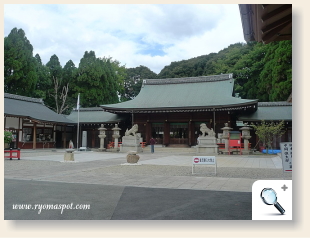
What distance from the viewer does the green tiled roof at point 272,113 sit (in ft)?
70.4

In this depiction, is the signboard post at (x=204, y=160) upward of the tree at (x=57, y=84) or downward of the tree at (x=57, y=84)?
downward

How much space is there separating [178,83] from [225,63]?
10004 mm

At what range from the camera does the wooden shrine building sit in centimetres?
2286

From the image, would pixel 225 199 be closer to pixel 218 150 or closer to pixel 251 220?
pixel 251 220

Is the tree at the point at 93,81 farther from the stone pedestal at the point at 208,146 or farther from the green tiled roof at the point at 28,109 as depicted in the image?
the stone pedestal at the point at 208,146

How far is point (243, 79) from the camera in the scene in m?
30.4

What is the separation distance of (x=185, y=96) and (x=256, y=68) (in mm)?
8374

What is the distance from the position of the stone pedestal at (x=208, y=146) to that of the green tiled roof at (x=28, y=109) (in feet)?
42.6

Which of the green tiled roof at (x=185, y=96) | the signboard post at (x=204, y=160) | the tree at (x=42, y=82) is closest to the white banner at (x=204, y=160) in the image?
the signboard post at (x=204, y=160)

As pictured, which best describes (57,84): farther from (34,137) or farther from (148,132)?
(148,132)

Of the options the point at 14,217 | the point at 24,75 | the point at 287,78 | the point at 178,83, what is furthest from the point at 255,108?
the point at 14,217

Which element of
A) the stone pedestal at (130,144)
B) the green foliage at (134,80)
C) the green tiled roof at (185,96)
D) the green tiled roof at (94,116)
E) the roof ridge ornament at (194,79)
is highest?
the green foliage at (134,80)

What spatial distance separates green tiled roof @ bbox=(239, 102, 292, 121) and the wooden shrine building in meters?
0.71

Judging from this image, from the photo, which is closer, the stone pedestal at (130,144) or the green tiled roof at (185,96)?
the stone pedestal at (130,144)
